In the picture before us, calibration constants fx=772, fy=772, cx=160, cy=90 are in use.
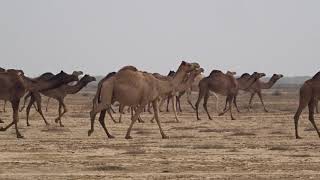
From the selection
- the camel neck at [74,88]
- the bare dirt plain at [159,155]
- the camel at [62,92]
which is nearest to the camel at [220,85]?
the camel at [62,92]

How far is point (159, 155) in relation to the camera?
48.9 ft

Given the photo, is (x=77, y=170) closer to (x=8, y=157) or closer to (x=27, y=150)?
(x=8, y=157)

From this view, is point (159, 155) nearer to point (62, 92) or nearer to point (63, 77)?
point (63, 77)

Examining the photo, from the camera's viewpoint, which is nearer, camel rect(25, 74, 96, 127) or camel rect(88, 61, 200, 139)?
camel rect(88, 61, 200, 139)

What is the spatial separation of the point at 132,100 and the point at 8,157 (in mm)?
5638

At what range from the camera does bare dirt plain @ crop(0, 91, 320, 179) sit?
1221 centimetres

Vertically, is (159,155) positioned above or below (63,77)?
below

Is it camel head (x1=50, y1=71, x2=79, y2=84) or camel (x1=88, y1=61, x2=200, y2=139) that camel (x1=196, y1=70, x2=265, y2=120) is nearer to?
camel head (x1=50, y1=71, x2=79, y2=84)

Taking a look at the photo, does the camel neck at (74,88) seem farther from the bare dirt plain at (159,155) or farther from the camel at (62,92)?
the bare dirt plain at (159,155)

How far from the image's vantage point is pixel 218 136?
2053 centimetres

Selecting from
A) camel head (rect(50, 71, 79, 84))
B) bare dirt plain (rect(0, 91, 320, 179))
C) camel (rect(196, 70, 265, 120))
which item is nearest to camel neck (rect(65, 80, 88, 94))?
camel head (rect(50, 71, 79, 84))

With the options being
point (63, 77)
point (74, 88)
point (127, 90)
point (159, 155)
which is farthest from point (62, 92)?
point (159, 155)

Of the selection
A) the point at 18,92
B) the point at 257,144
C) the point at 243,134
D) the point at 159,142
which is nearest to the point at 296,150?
the point at 257,144

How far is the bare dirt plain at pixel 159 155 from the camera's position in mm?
12211
